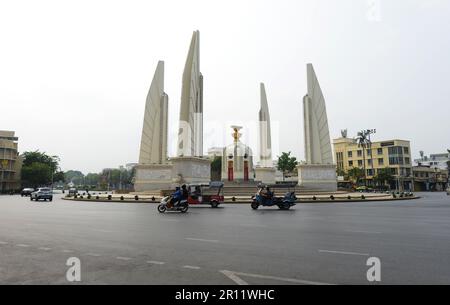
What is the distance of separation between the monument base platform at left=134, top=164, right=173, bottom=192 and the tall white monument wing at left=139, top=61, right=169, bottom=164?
10.1ft

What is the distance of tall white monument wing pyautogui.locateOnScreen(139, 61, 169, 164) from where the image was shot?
50812 mm

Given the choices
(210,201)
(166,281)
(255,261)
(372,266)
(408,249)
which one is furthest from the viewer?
(210,201)

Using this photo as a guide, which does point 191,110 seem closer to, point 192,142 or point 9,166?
point 192,142

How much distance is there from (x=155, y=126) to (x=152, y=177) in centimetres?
1022

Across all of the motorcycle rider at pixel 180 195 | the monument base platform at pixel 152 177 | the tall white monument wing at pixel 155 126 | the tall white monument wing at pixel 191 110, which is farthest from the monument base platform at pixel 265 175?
the motorcycle rider at pixel 180 195

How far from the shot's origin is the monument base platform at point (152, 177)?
1817 inches

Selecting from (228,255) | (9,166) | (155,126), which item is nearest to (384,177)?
(155,126)

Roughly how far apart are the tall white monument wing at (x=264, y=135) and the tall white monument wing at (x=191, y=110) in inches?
656

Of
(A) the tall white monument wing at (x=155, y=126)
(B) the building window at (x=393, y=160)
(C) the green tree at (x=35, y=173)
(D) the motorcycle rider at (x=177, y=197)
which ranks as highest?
(A) the tall white monument wing at (x=155, y=126)

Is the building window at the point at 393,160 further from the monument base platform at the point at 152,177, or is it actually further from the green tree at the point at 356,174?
the monument base platform at the point at 152,177
